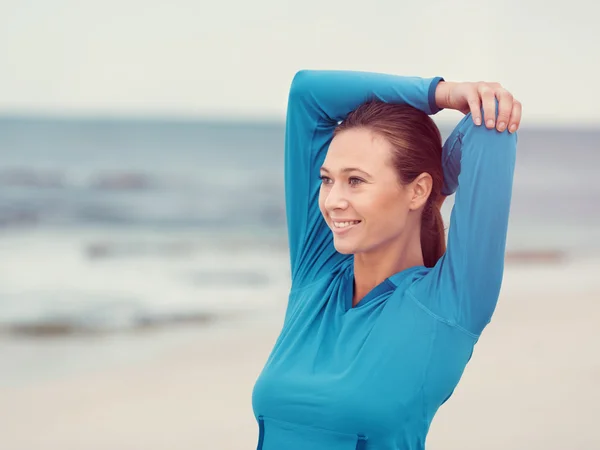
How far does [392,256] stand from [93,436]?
2688mm

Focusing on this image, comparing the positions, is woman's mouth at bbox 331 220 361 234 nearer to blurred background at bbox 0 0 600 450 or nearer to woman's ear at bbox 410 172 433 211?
woman's ear at bbox 410 172 433 211

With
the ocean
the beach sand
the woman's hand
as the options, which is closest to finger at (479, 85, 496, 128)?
the woman's hand

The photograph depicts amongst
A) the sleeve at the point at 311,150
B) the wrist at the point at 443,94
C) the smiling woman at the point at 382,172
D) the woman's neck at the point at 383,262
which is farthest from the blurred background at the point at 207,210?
the wrist at the point at 443,94

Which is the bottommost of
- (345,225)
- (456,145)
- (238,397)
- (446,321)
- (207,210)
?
(207,210)

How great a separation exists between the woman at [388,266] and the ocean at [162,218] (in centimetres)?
408

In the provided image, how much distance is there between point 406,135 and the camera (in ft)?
4.91

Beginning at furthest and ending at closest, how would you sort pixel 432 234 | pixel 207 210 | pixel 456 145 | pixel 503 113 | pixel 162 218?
pixel 207 210
pixel 162 218
pixel 432 234
pixel 456 145
pixel 503 113

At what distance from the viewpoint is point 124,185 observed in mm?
11680

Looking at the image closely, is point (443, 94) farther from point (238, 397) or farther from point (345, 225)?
point (238, 397)

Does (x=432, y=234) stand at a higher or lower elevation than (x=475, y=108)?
lower

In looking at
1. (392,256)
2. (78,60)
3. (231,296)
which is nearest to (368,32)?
(78,60)

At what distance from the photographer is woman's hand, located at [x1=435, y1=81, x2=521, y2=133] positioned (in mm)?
1336

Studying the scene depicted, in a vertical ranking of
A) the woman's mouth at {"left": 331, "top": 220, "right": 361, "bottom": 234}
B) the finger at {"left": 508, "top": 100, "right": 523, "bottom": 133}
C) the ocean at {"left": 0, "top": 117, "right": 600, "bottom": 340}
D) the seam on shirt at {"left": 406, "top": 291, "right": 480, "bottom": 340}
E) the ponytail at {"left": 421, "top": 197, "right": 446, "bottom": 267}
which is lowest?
the ocean at {"left": 0, "top": 117, "right": 600, "bottom": 340}

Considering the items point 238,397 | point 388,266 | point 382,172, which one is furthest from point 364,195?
point 238,397
